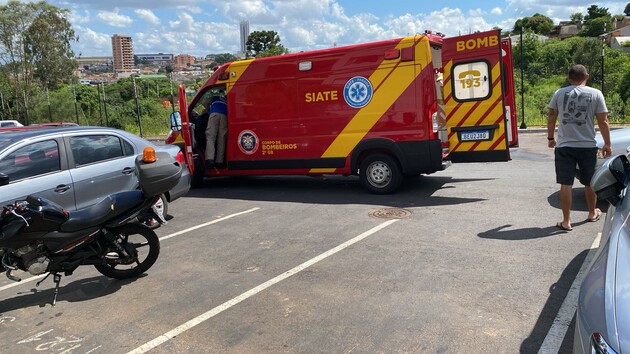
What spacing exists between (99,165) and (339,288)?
148 inches

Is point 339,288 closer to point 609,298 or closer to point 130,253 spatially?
point 130,253

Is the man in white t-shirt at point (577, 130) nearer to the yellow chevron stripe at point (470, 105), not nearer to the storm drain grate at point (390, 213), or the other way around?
the storm drain grate at point (390, 213)

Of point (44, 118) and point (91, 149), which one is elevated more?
point (44, 118)

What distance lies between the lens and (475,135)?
827cm

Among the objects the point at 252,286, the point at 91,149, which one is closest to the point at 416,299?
the point at 252,286

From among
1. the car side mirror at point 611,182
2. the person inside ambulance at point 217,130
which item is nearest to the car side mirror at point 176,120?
the person inside ambulance at point 217,130

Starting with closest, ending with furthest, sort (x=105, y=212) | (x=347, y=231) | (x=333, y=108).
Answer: (x=105, y=212) < (x=347, y=231) < (x=333, y=108)

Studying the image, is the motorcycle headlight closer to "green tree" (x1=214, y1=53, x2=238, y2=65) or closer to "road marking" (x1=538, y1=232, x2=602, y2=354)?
"road marking" (x1=538, y1=232, x2=602, y2=354)

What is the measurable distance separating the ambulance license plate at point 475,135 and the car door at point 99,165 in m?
5.27

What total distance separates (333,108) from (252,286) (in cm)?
466

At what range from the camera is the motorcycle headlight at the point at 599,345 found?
6.38 ft

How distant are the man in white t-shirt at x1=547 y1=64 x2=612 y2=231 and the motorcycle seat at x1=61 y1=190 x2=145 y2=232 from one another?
4730 mm

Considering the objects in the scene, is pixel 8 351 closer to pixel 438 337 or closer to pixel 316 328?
pixel 316 328

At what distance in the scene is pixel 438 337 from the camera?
3557 millimetres
